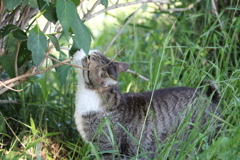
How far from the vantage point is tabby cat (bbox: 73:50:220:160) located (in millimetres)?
2475

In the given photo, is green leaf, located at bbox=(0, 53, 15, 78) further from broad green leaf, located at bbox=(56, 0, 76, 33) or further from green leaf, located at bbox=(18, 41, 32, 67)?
broad green leaf, located at bbox=(56, 0, 76, 33)

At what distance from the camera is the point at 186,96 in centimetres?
266

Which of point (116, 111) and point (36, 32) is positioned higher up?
point (36, 32)

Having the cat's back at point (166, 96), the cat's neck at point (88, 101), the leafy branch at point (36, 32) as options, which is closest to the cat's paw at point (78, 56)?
the cat's neck at point (88, 101)

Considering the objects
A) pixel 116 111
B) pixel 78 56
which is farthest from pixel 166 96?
pixel 78 56

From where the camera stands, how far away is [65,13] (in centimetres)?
175

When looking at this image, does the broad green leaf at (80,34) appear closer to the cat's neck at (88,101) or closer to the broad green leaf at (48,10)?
the broad green leaf at (48,10)

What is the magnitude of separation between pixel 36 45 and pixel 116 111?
893mm

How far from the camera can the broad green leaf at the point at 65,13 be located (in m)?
1.74

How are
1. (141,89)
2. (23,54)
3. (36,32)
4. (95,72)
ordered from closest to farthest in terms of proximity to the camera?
(36,32) → (23,54) → (95,72) → (141,89)

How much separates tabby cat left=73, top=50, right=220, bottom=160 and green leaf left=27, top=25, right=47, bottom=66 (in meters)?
0.64

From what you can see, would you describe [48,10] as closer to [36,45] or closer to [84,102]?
[36,45]

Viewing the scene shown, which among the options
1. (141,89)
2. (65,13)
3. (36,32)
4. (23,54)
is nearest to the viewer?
(65,13)

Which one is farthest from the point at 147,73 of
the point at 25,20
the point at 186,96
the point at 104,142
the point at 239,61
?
the point at 25,20
